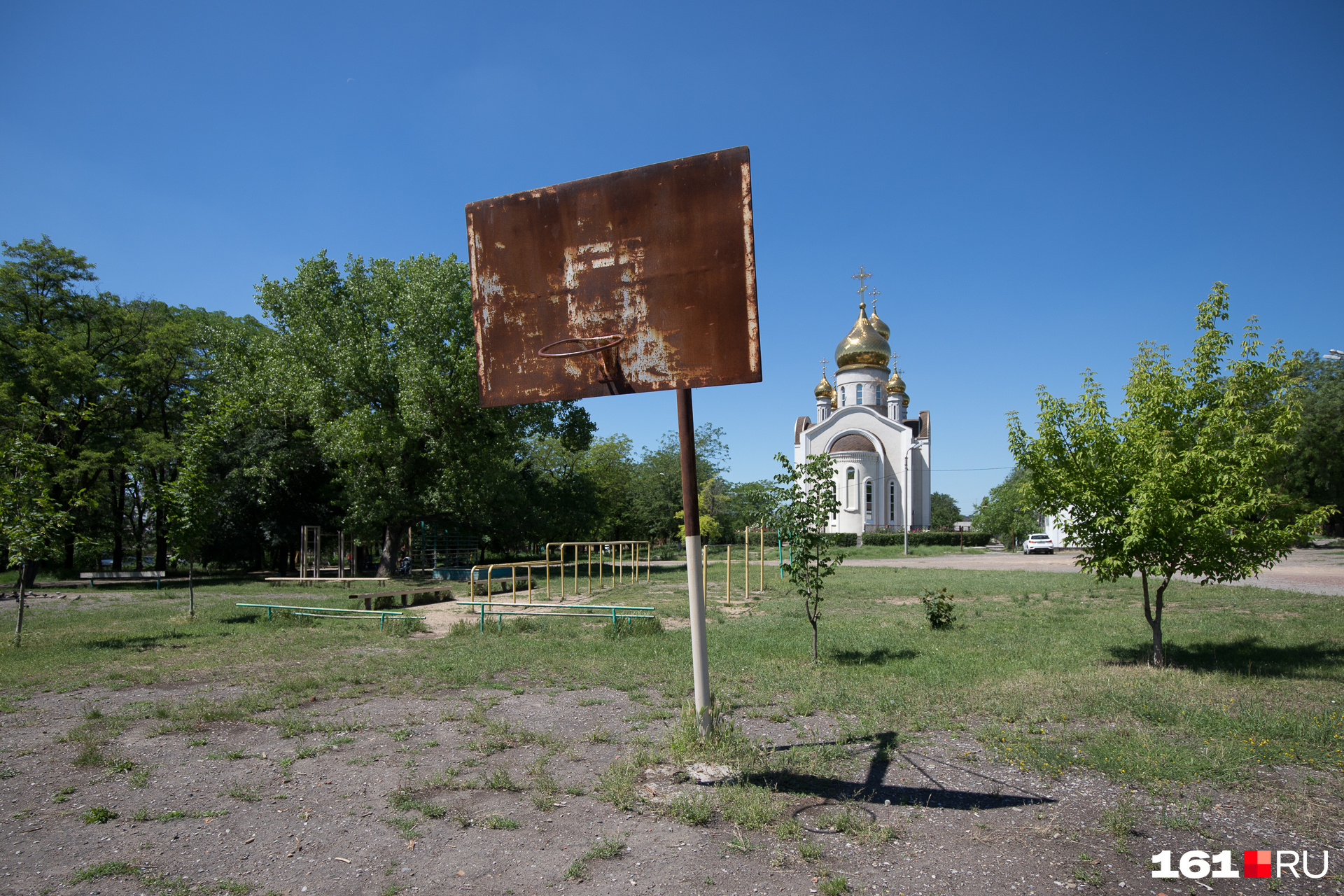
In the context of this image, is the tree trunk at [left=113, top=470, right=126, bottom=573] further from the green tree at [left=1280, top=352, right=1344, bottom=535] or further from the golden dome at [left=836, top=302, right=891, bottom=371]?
the green tree at [left=1280, top=352, right=1344, bottom=535]

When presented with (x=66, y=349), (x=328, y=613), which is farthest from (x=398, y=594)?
(x=66, y=349)

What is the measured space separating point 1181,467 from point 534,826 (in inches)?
317

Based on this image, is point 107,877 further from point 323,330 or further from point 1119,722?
point 323,330

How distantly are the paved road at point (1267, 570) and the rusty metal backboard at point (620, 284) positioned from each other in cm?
1531

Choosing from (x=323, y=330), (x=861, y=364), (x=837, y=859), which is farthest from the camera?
(x=861, y=364)

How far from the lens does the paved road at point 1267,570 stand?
19406 mm

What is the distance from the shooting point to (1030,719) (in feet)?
22.2

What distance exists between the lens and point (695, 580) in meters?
5.59

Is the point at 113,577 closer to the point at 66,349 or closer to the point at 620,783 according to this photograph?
the point at 66,349

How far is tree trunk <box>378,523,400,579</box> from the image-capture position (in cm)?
2647

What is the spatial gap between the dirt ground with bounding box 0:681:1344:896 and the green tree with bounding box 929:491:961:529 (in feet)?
356

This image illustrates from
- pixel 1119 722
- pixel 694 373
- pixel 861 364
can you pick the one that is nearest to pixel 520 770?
pixel 694 373

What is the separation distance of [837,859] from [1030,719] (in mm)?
3644

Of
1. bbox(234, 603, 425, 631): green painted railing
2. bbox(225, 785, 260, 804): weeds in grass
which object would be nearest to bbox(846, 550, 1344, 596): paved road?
bbox(225, 785, 260, 804): weeds in grass
